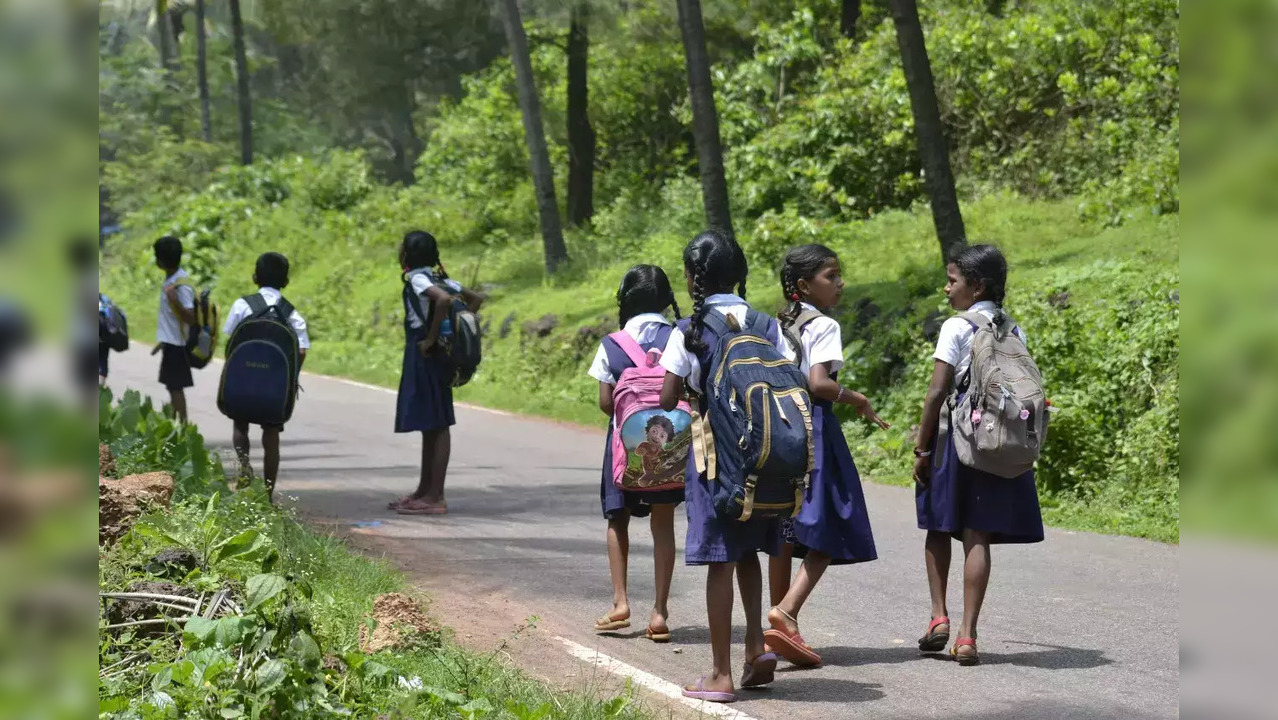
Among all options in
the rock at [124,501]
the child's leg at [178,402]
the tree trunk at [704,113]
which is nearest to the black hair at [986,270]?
the rock at [124,501]

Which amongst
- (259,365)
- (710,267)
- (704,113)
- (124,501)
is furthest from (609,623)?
(704,113)

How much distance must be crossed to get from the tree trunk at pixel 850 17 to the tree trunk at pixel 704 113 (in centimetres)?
905

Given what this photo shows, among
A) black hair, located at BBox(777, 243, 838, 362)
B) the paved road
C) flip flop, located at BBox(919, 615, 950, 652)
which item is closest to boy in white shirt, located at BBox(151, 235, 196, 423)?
the paved road

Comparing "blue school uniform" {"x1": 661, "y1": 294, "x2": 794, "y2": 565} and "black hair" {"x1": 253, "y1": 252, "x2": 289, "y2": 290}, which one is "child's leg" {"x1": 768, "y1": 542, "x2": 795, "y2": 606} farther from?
"black hair" {"x1": 253, "y1": 252, "x2": 289, "y2": 290}

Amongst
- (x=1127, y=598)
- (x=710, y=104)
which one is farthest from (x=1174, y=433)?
(x=710, y=104)

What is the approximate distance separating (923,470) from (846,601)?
1.52 meters

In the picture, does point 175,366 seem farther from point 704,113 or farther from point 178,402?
point 704,113

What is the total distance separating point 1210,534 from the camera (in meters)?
1.07

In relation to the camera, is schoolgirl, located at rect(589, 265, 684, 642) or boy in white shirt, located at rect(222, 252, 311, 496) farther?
boy in white shirt, located at rect(222, 252, 311, 496)

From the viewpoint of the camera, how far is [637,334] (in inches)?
271

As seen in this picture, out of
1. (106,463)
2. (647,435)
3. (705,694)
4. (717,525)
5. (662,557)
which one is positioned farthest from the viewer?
(106,463)

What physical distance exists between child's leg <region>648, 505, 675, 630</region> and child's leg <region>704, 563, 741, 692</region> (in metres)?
1.15

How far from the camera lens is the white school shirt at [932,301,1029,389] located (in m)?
6.38

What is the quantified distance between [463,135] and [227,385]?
27.8 metres
